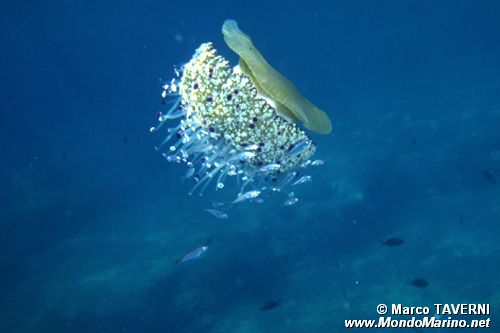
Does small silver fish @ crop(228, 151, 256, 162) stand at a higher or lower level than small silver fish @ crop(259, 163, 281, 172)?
lower

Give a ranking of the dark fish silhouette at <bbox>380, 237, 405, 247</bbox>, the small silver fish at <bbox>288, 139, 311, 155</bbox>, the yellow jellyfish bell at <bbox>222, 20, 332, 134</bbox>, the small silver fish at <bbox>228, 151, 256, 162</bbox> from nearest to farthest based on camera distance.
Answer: the yellow jellyfish bell at <bbox>222, 20, 332, 134</bbox> < the small silver fish at <bbox>228, 151, 256, 162</bbox> < the small silver fish at <bbox>288, 139, 311, 155</bbox> < the dark fish silhouette at <bbox>380, 237, 405, 247</bbox>

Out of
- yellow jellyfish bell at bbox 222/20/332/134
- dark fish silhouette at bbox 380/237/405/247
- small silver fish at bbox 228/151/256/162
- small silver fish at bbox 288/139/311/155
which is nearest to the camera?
yellow jellyfish bell at bbox 222/20/332/134

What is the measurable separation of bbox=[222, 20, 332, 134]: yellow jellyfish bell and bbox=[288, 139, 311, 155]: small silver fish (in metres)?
0.15

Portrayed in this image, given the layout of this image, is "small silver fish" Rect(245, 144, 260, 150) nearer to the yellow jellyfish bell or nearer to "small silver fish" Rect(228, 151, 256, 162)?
"small silver fish" Rect(228, 151, 256, 162)

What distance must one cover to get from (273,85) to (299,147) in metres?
0.61

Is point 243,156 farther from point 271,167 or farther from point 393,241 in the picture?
point 393,241

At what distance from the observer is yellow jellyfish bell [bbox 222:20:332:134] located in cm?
334

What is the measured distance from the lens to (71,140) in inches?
1352

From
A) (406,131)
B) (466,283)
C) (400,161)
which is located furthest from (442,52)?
(466,283)

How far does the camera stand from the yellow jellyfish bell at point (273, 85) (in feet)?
11.0

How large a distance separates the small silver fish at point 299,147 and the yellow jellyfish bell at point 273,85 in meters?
0.15

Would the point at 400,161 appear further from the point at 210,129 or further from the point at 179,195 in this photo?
→ the point at 210,129

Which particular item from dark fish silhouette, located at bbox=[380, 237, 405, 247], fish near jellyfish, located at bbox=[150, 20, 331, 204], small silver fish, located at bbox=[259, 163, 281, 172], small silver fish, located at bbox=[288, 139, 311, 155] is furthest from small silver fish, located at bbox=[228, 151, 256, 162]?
dark fish silhouette, located at bbox=[380, 237, 405, 247]

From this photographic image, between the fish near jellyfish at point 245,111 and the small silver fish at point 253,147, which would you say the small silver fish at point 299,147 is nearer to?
the fish near jellyfish at point 245,111
